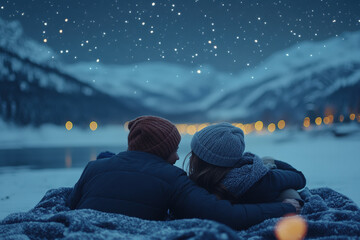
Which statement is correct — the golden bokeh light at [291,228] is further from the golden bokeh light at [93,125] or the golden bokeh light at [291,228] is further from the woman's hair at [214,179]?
the golden bokeh light at [93,125]

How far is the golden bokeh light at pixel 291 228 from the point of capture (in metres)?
1.34

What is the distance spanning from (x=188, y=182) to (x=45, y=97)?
8096 centimetres

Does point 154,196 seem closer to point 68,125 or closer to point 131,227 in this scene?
point 131,227

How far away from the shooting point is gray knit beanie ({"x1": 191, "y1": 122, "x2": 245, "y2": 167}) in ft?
5.42

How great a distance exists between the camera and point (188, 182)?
1546mm

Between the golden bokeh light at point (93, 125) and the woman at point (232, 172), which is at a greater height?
the woman at point (232, 172)

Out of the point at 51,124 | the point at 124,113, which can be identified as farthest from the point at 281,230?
the point at 124,113

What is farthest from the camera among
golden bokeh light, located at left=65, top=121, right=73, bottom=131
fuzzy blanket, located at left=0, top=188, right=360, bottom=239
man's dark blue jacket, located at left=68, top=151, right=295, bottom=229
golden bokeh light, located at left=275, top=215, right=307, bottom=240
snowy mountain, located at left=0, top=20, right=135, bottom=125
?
snowy mountain, located at left=0, top=20, right=135, bottom=125

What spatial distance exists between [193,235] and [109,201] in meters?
0.58

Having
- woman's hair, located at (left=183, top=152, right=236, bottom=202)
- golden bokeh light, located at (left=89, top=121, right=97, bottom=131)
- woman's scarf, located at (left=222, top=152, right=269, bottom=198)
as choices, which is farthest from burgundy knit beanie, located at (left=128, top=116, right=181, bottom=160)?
golden bokeh light, located at (left=89, top=121, right=97, bottom=131)

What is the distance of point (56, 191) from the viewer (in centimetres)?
224

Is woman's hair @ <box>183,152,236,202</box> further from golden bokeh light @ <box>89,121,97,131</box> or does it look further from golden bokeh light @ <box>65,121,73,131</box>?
golden bokeh light @ <box>89,121,97,131</box>

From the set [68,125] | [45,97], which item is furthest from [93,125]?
[45,97]

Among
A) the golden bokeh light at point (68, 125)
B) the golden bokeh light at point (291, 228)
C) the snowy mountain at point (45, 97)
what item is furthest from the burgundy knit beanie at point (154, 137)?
the snowy mountain at point (45, 97)
